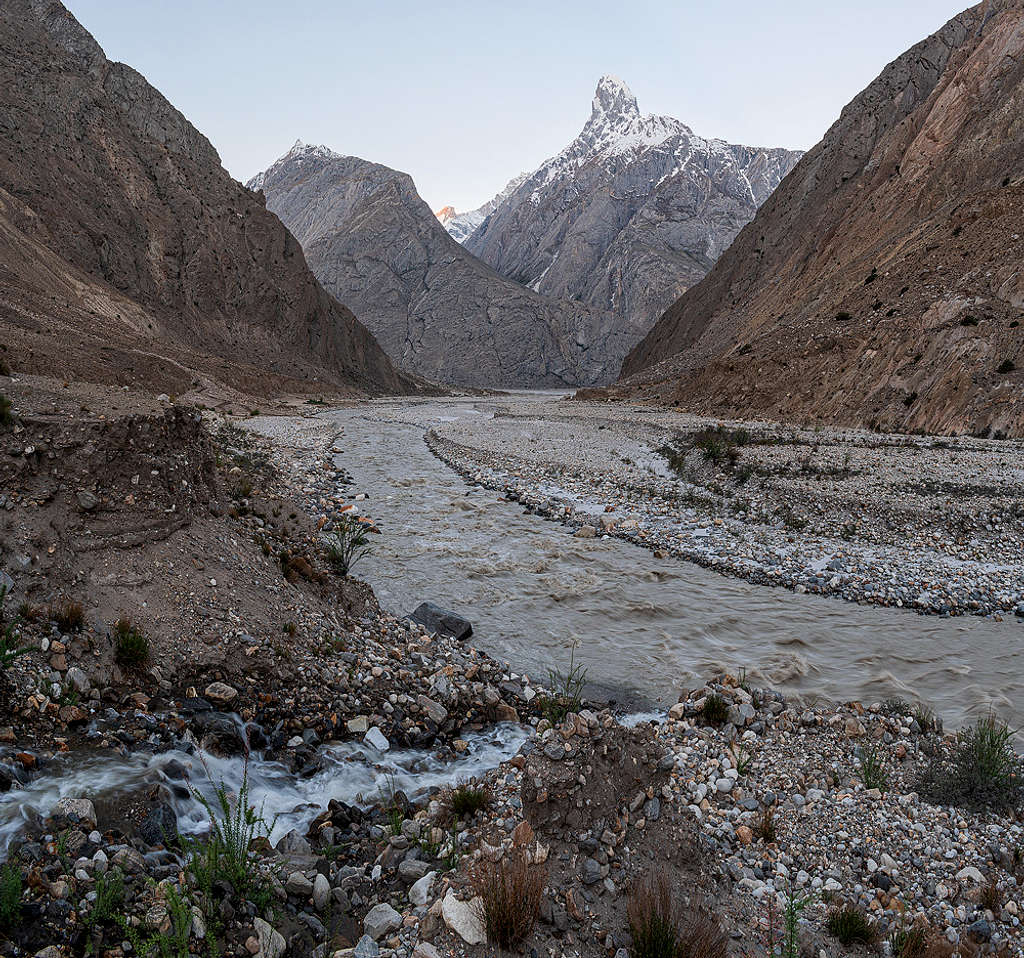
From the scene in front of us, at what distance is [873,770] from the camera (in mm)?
5598

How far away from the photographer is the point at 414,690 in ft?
23.0

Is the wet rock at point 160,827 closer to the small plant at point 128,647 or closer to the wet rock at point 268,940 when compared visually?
the wet rock at point 268,940

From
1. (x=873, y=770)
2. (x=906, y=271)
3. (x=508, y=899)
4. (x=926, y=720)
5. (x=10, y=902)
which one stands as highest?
(x=906, y=271)

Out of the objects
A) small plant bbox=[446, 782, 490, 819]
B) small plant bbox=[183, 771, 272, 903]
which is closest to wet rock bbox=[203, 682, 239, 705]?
small plant bbox=[183, 771, 272, 903]

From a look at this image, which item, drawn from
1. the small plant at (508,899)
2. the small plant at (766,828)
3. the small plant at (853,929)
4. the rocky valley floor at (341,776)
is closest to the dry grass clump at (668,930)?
the rocky valley floor at (341,776)

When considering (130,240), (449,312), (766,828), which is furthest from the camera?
(449,312)

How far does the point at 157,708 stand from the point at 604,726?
407 centimetres

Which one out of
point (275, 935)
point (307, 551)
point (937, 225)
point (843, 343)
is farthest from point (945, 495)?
point (937, 225)

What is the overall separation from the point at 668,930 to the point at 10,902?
364cm

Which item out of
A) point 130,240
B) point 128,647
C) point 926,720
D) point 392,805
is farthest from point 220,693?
point 130,240

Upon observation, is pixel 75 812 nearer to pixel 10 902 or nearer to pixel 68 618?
pixel 10 902

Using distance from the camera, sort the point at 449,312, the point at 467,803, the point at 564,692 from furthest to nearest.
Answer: the point at 449,312
the point at 564,692
the point at 467,803

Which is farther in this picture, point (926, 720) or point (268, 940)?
point (926, 720)

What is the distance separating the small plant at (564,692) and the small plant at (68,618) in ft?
15.3
